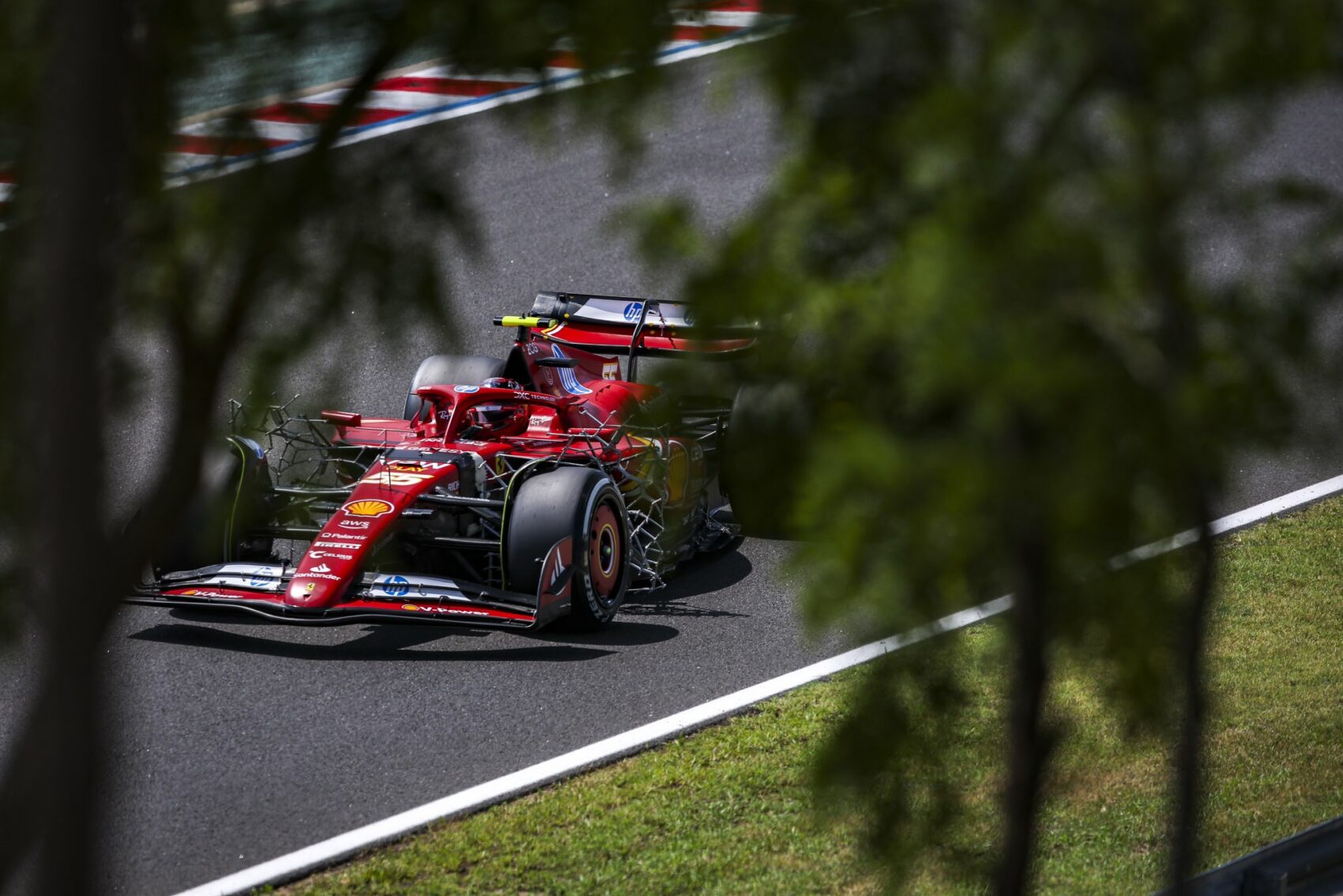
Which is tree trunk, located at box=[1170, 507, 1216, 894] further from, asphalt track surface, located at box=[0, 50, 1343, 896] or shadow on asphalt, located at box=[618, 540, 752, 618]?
shadow on asphalt, located at box=[618, 540, 752, 618]

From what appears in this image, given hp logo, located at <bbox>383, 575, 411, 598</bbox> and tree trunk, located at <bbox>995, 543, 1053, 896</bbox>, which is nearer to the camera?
tree trunk, located at <bbox>995, 543, 1053, 896</bbox>

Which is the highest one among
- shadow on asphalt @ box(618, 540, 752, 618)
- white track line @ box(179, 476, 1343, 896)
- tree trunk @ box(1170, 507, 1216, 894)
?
tree trunk @ box(1170, 507, 1216, 894)

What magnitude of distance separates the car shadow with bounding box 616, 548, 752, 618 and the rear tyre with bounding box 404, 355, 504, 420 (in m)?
1.72

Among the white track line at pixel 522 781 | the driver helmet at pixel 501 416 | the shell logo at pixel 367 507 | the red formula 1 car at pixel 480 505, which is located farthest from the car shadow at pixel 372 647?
the driver helmet at pixel 501 416

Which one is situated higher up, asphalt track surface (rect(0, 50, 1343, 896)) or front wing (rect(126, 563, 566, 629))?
front wing (rect(126, 563, 566, 629))

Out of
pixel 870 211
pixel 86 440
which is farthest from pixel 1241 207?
pixel 86 440

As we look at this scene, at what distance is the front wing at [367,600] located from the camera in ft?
24.0

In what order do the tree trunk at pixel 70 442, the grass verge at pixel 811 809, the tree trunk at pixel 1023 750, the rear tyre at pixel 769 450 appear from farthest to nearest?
the grass verge at pixel 811 809
the rear tyre at pixel 769 450
the tree trunk at pixel 1023 750
the tree trunk at pixel 70 442

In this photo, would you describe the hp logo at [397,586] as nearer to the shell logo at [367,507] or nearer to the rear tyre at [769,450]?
the shell logo at [367,507]

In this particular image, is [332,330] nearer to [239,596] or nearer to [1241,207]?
[1241,207]

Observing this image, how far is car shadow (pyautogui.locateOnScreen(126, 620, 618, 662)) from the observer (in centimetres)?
759

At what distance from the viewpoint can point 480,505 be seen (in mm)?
7738

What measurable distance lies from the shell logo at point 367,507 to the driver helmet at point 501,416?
0.96m

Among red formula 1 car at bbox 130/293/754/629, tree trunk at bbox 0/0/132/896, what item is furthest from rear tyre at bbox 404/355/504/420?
tree trunk at bbox 0/0/132/896
